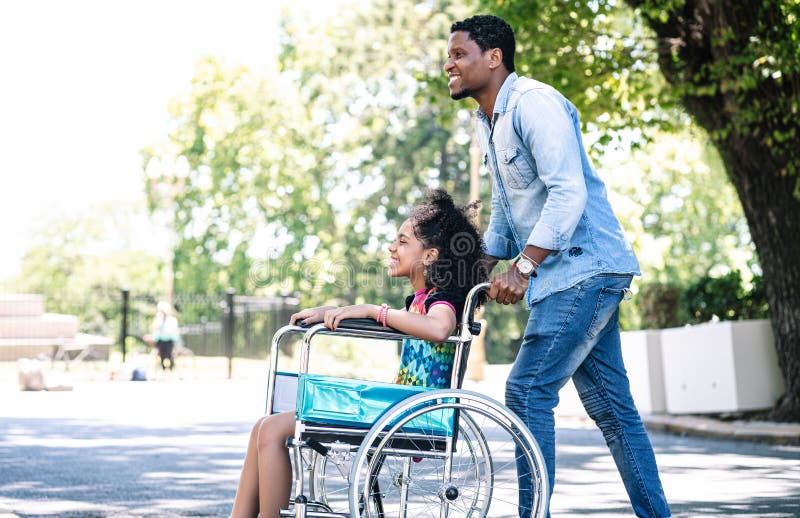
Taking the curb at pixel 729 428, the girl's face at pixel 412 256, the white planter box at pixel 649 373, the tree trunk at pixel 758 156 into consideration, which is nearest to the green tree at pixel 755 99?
the tree trunk at pixel 758 156

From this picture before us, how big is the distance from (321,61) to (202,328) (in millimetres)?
10863

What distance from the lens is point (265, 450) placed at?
395 centimetres

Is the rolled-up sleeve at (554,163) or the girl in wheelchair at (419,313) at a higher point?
the rolled-up sleeve at (554,163)

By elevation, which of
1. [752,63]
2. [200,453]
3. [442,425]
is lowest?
[200,453]

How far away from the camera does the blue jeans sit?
3.99 meters

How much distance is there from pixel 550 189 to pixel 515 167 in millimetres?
235

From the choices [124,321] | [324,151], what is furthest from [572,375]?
[324,151]

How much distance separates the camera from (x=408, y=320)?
3842mm

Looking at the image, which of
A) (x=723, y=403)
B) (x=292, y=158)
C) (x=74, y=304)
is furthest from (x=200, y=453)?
(x=292, y=158)

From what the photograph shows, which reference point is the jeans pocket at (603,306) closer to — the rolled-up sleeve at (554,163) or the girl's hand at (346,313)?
the rolled-up sleeve at (554,163)

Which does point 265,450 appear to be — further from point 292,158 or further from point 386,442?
point 292,158

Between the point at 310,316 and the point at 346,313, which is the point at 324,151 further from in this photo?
the point at 346,313

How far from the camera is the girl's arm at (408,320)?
3801mm

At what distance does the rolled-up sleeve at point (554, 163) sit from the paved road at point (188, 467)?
8.63ft
